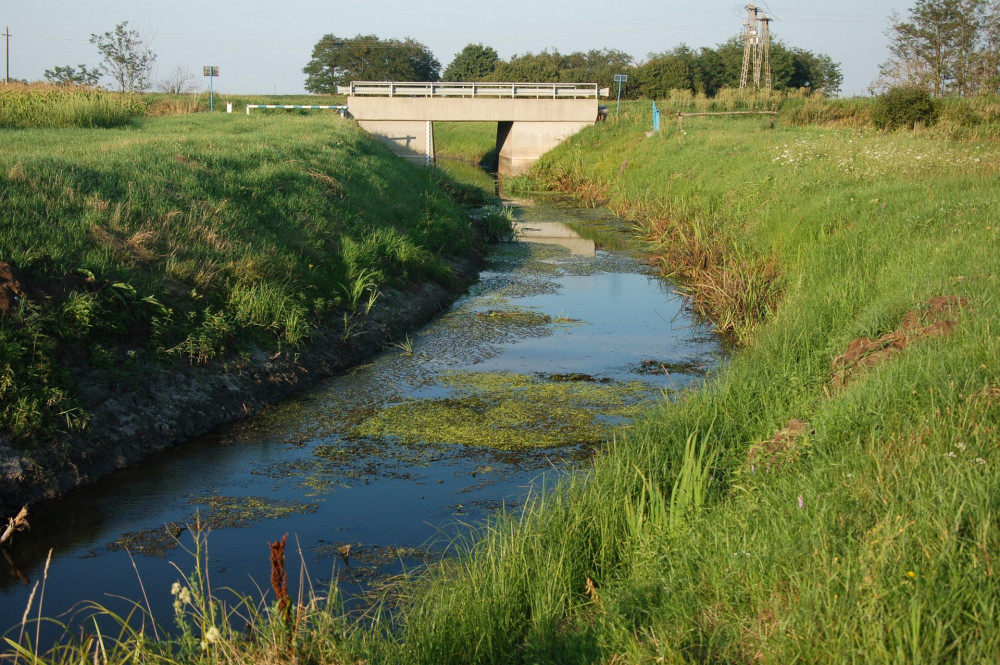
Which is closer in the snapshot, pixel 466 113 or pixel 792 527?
pixel 792 527

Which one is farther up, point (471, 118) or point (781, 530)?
point (471, 118)

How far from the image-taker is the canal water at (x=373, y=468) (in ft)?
17.1

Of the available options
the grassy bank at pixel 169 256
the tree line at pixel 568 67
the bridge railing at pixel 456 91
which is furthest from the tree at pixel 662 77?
the grassy bank at pixel 169 256

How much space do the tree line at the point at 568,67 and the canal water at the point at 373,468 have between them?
45.1 m

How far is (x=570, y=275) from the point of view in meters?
15.1

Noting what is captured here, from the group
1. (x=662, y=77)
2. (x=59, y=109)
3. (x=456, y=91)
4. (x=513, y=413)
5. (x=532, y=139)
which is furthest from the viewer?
(x=662, y=77)

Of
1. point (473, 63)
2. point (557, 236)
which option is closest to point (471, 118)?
point (557, 236)

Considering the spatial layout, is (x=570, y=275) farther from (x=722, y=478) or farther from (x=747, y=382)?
(x=722, y=478)

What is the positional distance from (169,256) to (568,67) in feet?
256

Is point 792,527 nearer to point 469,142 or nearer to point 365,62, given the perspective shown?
point 469,142

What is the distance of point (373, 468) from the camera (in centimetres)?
678

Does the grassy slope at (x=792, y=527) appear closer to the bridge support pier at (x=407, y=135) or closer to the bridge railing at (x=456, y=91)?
the bridge support pier at (x=407, y=135)

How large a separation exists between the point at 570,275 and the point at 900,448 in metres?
11.0

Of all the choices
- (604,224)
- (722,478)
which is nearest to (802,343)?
(722,478)
